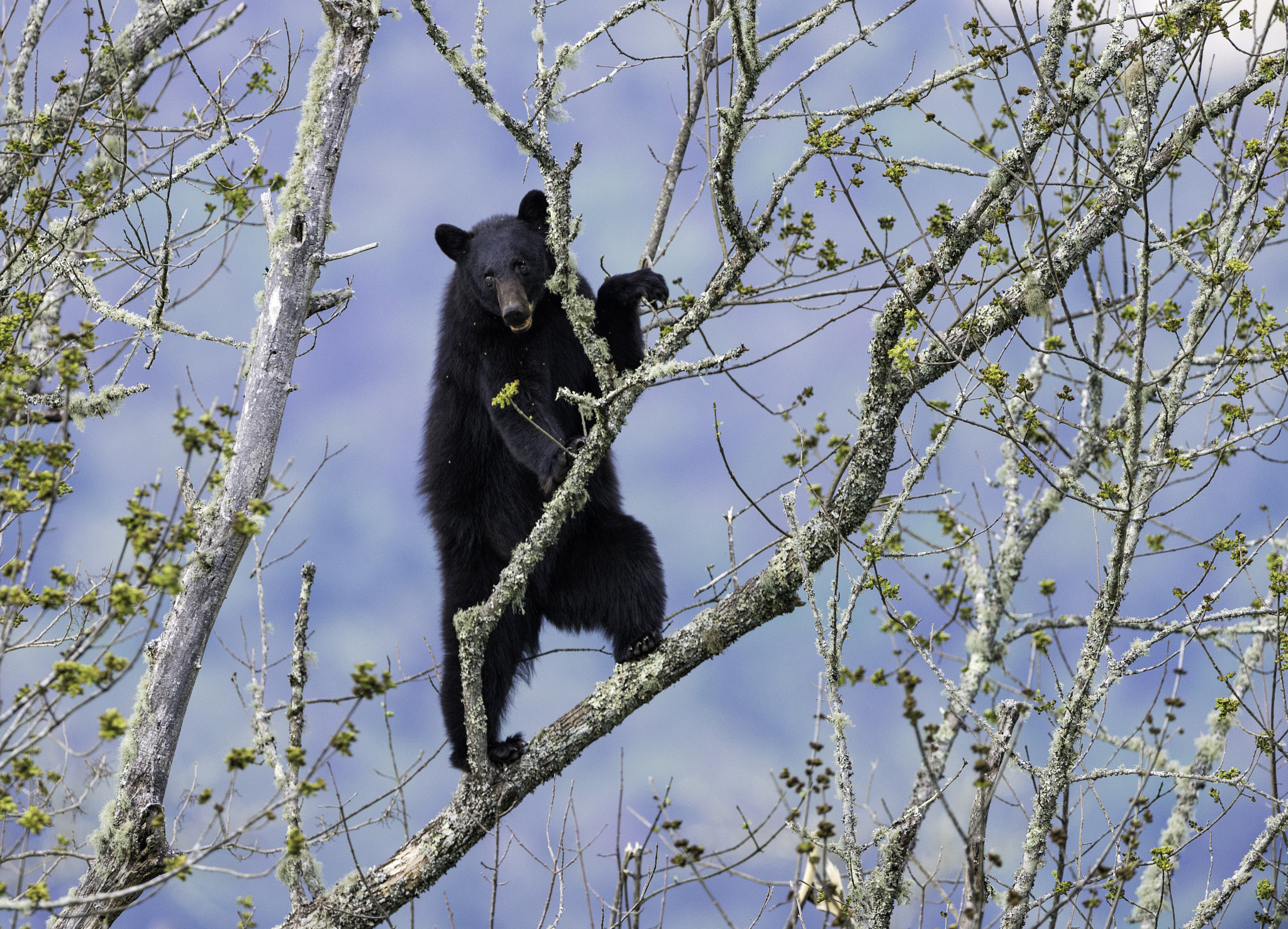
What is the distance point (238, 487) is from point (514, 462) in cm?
165

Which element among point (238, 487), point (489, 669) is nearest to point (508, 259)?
point (238, 487)

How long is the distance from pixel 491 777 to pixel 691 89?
445cm

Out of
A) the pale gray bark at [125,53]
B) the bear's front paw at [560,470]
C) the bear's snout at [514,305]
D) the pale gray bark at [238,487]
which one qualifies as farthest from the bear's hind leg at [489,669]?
the pale gray bark at [125,53]

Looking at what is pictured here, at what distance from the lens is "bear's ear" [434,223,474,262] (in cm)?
707

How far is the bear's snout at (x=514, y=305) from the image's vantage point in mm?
6301

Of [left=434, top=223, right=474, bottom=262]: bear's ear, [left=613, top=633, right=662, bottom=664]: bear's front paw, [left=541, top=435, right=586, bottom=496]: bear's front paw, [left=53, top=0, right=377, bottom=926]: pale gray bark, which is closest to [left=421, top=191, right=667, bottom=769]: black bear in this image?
[left=434, top=223, right=474, bottom=262]: bear's ear

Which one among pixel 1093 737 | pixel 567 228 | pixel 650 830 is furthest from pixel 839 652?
pixel 567 228

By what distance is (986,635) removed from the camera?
8.04 metres

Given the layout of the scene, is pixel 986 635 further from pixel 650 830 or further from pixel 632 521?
pixel 650 830

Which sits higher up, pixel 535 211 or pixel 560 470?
pixel 535 211

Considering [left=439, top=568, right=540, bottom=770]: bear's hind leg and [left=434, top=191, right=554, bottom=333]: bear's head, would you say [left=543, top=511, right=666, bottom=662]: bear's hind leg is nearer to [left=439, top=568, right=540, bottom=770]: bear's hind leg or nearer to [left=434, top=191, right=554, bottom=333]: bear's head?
[left=439, top=568, right=540, bottom=770]: bear's hind leg

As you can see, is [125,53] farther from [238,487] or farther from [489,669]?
[489,669]

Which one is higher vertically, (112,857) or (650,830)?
(112,857)

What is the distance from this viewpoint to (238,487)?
595 cm
